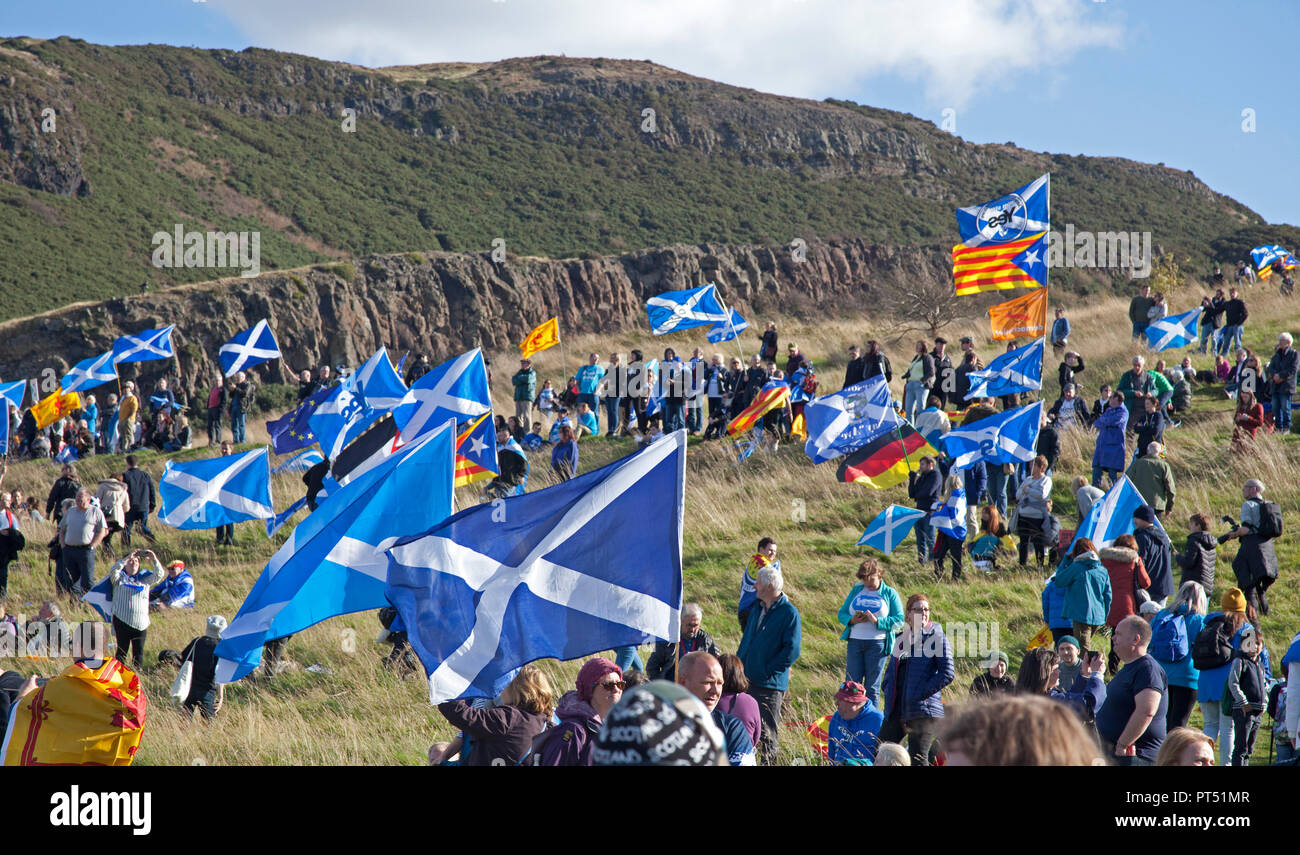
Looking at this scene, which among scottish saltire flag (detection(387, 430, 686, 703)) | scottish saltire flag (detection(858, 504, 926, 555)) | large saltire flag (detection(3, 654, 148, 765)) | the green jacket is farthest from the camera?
scottish saltire flag (detection(858, 504, 926, 555))

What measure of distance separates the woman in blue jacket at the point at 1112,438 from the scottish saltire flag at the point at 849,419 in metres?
2.77

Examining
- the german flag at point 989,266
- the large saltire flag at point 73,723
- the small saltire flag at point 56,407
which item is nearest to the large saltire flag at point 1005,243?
the german flag at point 989,266

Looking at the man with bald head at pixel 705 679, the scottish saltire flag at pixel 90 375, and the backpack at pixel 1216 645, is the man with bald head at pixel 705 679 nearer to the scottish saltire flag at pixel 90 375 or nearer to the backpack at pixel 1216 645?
the backpack at pixel 1216 645

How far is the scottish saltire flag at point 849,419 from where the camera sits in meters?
16.0

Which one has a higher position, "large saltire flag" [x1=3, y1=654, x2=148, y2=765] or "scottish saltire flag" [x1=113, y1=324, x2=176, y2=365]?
"scottish saltire flag" [x1=113, y1=324, x2=176, y2=365]

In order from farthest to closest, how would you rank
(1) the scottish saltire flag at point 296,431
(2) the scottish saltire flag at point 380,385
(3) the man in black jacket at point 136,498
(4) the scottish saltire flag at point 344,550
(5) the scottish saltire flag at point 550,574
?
1. (1) the scottish saltire flag at point 296,431
2. (3) the man in black jacket at point 136,498
3. (2) the scottish saltire flag at point 380,385
4. (4) the scottish saltire flag at point 344,550
5. (5) the scottish saltire flag at point 550,574

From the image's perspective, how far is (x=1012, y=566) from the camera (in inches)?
557

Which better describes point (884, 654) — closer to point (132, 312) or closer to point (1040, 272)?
point (1040, 272)

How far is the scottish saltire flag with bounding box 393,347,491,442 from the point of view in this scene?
43.0 feet

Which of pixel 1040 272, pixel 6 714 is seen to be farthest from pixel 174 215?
pixel 6 714

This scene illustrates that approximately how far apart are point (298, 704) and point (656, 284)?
40.5 metres

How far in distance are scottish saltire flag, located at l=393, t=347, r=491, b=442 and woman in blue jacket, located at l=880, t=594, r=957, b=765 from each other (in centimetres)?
634

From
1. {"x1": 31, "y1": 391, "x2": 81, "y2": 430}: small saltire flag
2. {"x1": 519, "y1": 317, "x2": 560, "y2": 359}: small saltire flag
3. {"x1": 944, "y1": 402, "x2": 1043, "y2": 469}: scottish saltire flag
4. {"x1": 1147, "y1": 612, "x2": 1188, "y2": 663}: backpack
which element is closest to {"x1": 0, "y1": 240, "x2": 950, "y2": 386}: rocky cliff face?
{"x1": 31, "y1": 391, "x2": 81, "y2": 430}: small saltire flag

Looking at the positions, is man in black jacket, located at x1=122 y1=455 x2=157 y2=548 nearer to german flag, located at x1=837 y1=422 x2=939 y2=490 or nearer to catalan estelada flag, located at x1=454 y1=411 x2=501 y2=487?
catalan estelada flag, located at x1=454 y1=411 x2=501 y2=487
